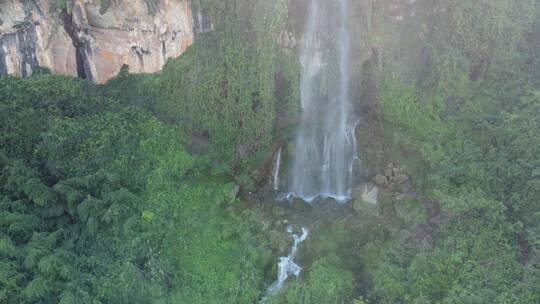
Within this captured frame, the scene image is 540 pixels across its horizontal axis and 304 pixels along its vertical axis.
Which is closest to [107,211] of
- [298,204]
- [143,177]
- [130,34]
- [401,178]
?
[143,177]

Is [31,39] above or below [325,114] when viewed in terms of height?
above

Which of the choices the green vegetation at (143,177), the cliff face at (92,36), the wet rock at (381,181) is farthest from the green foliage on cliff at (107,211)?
the wet rock at (381,181)

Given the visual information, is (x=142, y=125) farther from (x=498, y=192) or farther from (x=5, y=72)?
(x=498, y=192)

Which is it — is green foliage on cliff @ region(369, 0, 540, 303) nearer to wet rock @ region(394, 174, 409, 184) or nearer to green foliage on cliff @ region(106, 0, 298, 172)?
wet rock @ region(394, 174, 409, 184)

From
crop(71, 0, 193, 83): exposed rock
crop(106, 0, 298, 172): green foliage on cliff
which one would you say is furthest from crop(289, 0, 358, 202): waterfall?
crop(71, 0, 193, 83): exposed rock

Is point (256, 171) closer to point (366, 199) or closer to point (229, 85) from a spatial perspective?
point (229, 85)
